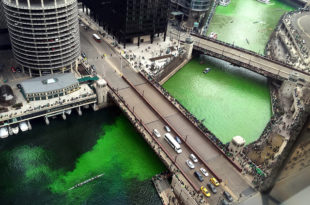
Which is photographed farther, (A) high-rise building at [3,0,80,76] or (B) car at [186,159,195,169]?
(A) high-rise building at [3,0,80,76]

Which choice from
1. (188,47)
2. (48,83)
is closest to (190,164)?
(48,83)

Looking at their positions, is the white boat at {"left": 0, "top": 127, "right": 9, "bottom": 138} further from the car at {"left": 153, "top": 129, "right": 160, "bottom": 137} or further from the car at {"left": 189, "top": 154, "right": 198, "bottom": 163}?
the car at {"left": 189, "top": 154, "right": 198, "bottom": 163}

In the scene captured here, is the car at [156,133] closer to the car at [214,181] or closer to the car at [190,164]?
the car at [190,164]

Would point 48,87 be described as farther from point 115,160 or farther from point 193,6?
point 193,6

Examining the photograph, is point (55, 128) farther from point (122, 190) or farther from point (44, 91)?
point (122, 190)

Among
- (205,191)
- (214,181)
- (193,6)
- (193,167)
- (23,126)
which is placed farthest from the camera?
(193,6)

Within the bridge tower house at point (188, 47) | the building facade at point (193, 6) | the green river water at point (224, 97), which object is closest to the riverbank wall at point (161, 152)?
the green river water at point (224, 97)

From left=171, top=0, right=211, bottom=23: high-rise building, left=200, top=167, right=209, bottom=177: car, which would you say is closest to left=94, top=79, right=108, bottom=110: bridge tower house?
left=200, top=167, right=209, bottom=177: car
